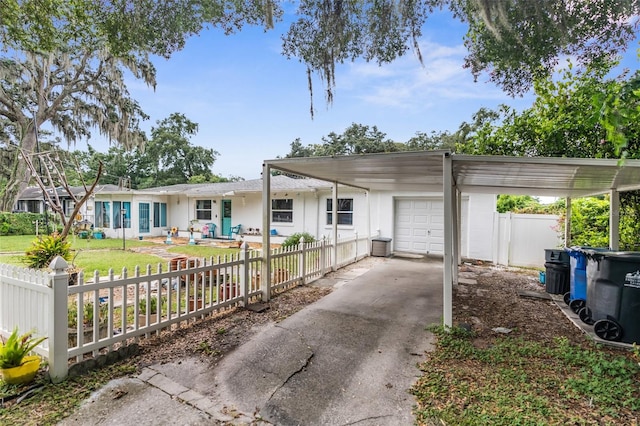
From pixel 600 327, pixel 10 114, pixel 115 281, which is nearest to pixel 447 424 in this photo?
pixel 600 327

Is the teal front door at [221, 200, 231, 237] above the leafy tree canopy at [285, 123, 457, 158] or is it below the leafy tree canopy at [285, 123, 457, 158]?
below

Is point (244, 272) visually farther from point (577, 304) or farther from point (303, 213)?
point (303, 213)

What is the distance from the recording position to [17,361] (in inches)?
114

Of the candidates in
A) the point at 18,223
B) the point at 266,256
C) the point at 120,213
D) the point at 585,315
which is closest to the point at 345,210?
the point at 266,256

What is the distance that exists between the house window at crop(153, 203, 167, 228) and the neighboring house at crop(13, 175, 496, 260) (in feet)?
0.18

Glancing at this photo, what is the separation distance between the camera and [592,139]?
26.1ft

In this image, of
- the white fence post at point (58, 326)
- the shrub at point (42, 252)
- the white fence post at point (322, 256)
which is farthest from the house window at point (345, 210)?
the white fence post at point (58, 326)

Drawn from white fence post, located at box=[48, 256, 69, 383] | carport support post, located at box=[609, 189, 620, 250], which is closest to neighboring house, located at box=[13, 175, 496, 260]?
carport support post, located at box=[609, 189, 620, 250]

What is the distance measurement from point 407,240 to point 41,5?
38.2 ft

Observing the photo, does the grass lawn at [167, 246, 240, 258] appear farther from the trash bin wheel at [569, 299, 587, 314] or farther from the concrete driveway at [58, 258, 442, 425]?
the trash bin wheel at [569, 299, 587, 314]

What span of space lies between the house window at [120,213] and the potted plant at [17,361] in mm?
15325

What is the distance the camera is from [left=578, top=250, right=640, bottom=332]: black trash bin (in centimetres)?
405

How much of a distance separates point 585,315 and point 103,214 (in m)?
19.8

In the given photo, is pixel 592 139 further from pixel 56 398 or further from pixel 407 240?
pixel 56 398
